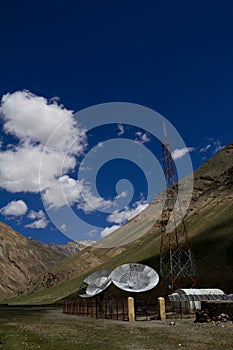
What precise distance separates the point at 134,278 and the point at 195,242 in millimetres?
63735

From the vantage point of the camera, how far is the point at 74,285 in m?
138

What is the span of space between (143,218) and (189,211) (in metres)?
35.5

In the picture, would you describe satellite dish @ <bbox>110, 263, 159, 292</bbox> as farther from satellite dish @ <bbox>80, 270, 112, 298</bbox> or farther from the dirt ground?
the dirt ground

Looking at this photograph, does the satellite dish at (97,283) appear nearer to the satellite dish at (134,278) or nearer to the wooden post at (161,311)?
the satellite dish at (134,278)

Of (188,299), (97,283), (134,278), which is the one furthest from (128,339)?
(97,283)

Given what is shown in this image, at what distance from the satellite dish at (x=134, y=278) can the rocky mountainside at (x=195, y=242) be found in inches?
1453

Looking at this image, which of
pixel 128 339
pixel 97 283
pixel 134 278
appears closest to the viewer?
pixel 128 339

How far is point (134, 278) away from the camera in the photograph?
159 ft

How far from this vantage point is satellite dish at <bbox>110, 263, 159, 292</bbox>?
47.2m

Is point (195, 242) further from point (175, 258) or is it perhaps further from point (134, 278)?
point (134, 278)

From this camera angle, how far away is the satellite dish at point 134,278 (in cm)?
4722

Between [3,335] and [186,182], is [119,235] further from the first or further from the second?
[3,335]

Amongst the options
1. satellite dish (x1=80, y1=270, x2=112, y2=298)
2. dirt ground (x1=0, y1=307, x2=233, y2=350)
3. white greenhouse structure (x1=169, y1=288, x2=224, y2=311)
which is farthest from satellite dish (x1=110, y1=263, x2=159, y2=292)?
dirt ground (x1=0, y1=307, x2=233, y2=350)

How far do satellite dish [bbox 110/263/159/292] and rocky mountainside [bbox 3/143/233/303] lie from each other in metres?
36.9
